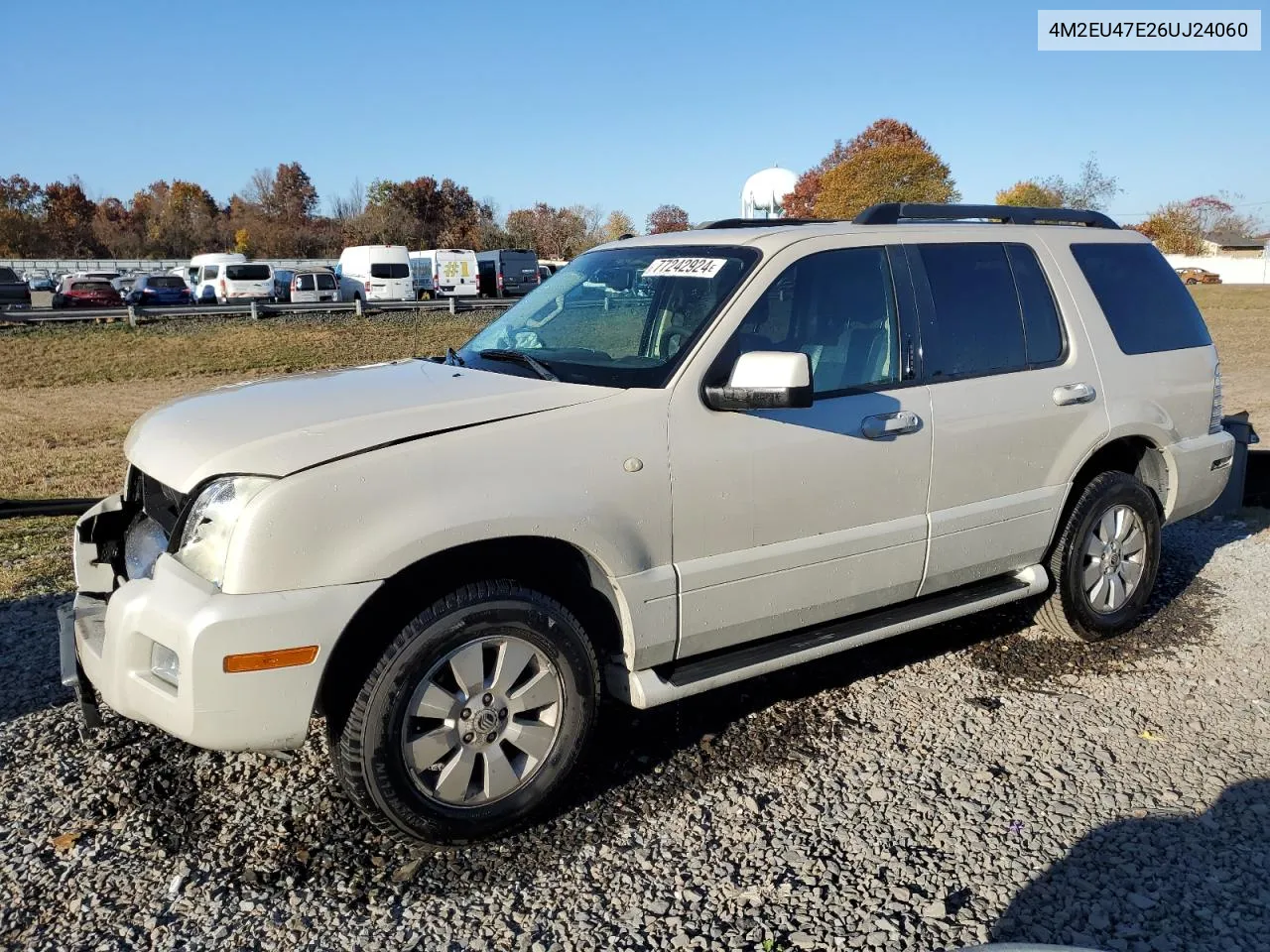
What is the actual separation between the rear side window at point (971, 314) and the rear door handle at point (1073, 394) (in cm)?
22

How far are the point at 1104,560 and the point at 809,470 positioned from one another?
2083 mm

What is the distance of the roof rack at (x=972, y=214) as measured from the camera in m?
4.38

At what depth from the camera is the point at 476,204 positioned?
274ft

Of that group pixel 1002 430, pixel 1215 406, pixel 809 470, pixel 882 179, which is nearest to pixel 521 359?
pixel 809 470

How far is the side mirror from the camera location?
→ 336 centimetres

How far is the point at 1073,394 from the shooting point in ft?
14.9

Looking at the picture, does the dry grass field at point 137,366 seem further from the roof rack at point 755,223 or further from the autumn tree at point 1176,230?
the autumn tree at point 1176,230

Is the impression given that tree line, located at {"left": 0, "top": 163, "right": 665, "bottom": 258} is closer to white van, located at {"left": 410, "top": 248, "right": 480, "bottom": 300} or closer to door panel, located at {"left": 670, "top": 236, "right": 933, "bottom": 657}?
white van, located at {"left": 410, "top": 248, "right": 480, "bottom": 300}

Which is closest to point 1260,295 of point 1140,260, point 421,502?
point 1140,260

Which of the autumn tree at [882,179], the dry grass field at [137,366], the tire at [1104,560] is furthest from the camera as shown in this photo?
the autumn tree at [882,179]

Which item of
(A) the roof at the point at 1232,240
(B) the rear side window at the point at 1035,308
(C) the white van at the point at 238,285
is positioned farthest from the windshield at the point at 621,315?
(A) the roof at the point at 1232,240

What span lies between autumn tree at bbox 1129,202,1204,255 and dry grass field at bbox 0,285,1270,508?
2301 inches

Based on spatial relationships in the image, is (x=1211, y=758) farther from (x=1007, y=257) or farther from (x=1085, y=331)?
(x=1007, y=257)

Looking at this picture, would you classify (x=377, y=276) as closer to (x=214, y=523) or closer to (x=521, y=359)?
(x=521, y=359)
